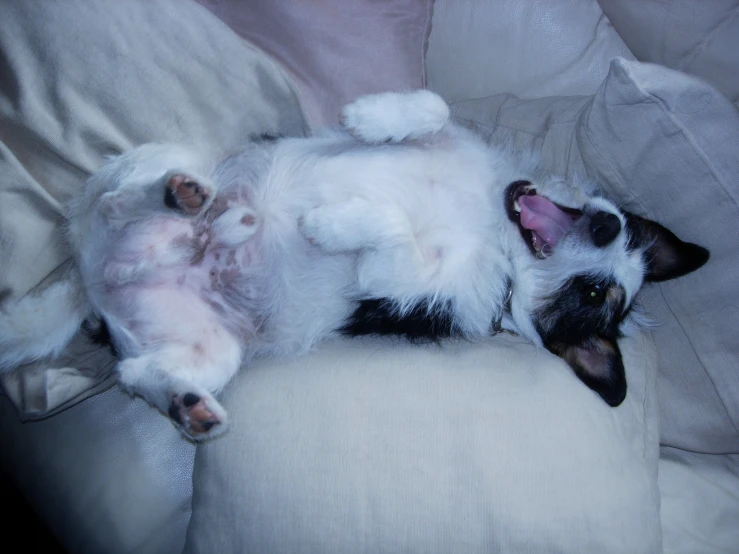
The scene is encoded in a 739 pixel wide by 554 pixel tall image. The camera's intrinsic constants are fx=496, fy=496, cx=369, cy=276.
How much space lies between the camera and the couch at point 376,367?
1497 millimetres

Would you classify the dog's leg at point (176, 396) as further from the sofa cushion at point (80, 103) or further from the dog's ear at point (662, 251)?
the dog's ear at point (662, 251)

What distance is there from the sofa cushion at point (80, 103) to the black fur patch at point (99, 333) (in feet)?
0.20

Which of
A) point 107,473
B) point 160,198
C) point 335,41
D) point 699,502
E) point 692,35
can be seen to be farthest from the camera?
point 335,41

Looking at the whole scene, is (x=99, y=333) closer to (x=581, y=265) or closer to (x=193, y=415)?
(x=193, y=415)

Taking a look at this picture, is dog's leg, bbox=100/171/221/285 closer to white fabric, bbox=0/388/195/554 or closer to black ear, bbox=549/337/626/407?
white fabric, bbox=0/388/195/554

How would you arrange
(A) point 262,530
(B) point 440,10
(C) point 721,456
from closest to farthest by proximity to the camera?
(A) point 262,530 → (C) point 721,456 → (B) point 440,10

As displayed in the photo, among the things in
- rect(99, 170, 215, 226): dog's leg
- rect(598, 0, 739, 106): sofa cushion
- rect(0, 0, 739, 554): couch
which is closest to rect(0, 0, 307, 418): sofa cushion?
rect(0, 0, 739, 554): couch

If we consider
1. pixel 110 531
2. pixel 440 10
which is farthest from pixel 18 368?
pixel 440 10

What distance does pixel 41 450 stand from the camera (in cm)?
181

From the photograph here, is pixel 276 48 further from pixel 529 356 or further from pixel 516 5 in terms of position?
pixel 529 356

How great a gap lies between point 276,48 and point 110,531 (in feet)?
6.37

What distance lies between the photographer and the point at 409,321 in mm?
1845

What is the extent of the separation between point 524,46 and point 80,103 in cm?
185

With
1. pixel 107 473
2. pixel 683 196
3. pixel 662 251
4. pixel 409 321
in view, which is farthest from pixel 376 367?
pixel 683 196
